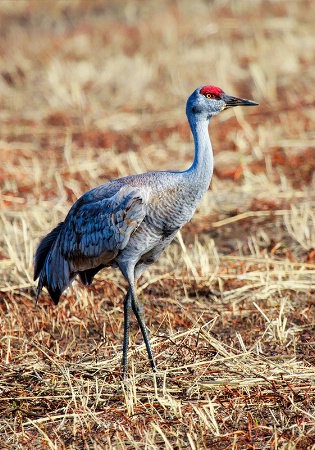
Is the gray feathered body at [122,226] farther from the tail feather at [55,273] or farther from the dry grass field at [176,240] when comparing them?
the dry grass field at [176,240]

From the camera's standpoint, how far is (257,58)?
41.6ft

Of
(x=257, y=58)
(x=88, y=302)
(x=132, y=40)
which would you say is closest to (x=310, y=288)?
(x=88, y=302)

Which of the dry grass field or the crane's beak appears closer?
the dry grass field

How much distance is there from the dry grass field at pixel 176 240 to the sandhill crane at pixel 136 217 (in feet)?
1.24

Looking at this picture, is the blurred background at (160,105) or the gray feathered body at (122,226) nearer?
the gray feathered body at (122,226)

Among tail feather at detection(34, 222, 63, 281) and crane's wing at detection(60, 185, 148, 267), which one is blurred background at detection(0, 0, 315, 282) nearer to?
tail feather at detection(34, 222, 63, 281)

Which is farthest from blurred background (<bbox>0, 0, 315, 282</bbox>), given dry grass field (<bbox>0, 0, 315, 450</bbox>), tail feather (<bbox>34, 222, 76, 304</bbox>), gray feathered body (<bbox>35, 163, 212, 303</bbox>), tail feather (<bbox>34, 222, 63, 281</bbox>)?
A: gray feathered body (<bbox>35, 163, 212, 303</bbox>)

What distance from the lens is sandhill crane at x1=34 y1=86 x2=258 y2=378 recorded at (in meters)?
4.66

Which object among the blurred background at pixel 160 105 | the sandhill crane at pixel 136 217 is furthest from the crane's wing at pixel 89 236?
the blurred background at pixel 160 105

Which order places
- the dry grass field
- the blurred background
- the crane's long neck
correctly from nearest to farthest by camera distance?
the dry grass field < the crane's long neck < the blurred background

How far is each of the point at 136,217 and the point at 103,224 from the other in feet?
0.93

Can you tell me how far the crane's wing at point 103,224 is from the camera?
466 centimetres

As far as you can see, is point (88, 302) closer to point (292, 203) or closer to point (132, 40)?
point (292, 203)

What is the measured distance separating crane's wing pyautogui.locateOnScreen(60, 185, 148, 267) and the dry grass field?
0.58 meters
